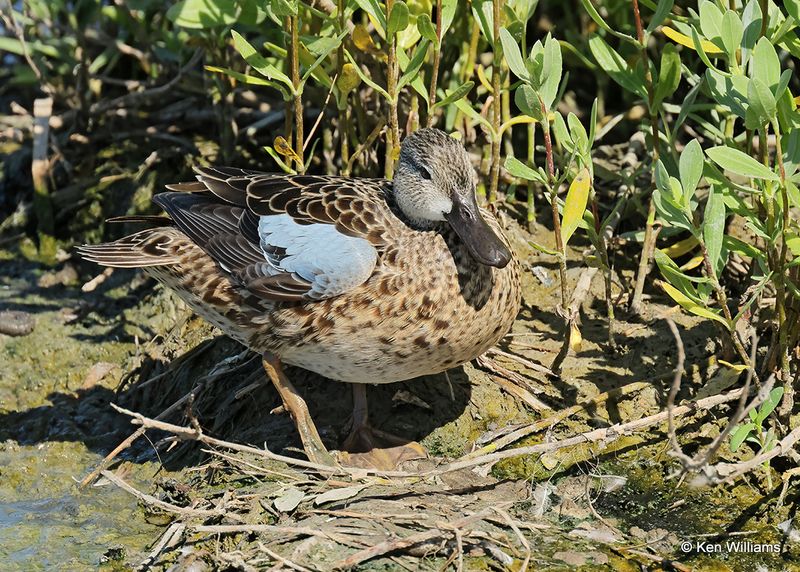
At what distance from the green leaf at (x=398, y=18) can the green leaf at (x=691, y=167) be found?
138cm

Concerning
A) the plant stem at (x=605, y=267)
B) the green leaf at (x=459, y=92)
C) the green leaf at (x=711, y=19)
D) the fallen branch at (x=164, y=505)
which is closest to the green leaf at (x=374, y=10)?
the green leaf at (x=459, y=92)

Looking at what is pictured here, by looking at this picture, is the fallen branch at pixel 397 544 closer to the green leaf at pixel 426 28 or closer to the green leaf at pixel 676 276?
the green leaf at pixel 676 276

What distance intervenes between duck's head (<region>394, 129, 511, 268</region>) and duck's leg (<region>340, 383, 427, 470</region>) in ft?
2.98

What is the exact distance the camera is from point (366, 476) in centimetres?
452

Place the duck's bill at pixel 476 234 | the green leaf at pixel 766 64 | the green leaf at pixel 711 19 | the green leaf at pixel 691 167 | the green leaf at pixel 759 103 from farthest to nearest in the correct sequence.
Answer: the duck's bill at pixel 476 234 < the green leaf at pixel 711 19 < the green leaf at pixel 691 167 < the green leaf at pixel 766 64 < the green leaf at pixel 759 103

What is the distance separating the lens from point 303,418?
187 inches

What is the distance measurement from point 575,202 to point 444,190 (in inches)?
21.6

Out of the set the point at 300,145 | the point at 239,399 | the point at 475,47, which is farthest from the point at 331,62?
the point at 239,399

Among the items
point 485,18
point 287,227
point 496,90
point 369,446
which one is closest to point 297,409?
point 369,446

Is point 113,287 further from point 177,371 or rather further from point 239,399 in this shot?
point 239,399

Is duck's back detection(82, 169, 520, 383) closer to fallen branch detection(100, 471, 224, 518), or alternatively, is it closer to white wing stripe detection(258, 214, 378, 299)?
white wing stripe detection(258, 214, 378, 299)

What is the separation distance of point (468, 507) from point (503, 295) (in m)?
0.90

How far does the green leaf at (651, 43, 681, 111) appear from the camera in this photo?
480 centimetres

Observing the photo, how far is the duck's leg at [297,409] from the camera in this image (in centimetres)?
471
